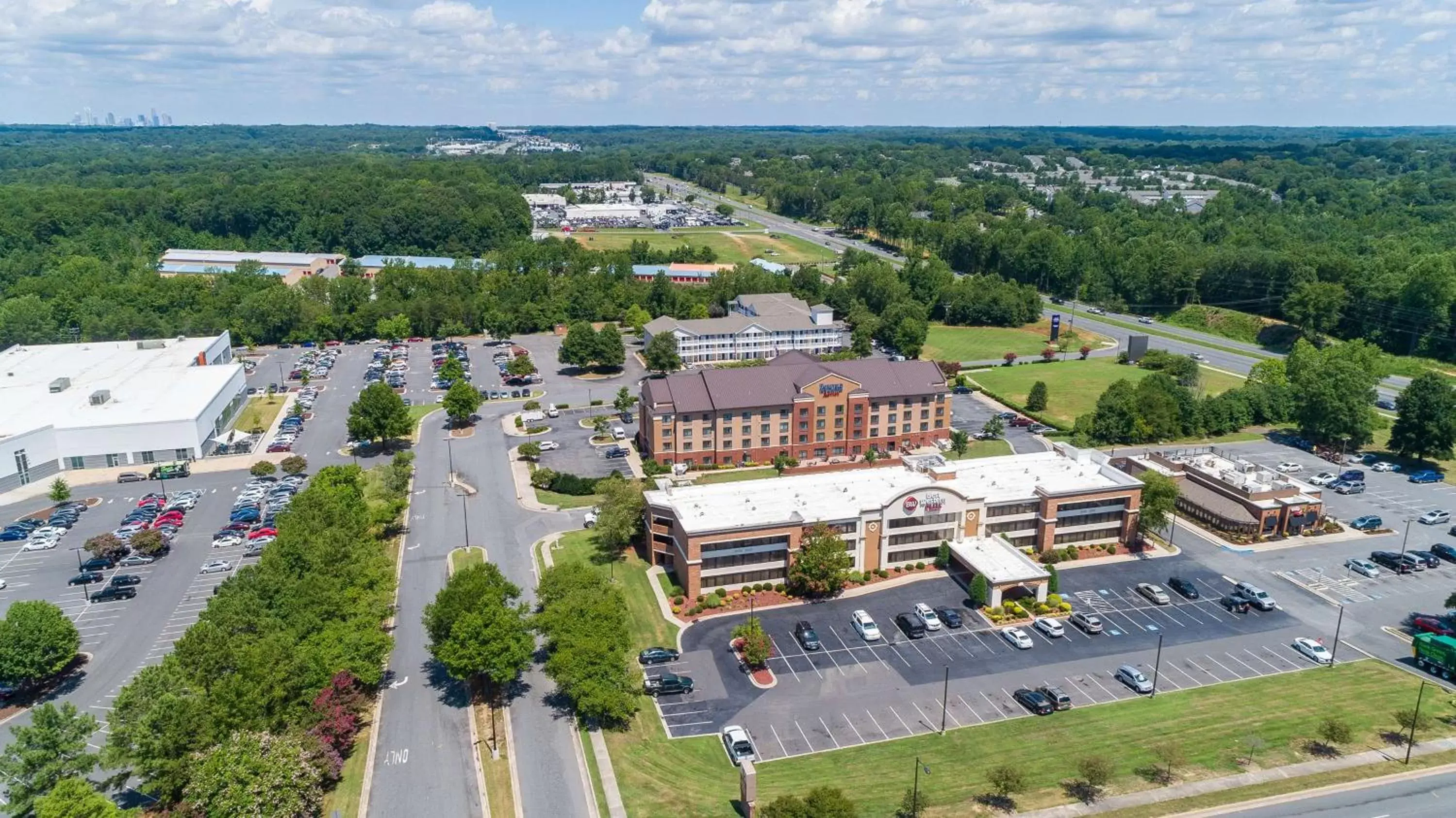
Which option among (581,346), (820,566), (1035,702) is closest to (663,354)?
(581,346)

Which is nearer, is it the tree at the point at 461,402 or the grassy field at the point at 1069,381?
the tree at the point at 461,402

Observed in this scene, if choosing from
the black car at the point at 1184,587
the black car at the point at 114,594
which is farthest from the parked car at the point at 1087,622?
the black car at the point at 114,594

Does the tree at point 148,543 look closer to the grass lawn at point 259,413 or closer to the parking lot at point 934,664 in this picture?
the grass lawn at point 259,413

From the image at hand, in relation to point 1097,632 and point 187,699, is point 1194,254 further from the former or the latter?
point 187,699

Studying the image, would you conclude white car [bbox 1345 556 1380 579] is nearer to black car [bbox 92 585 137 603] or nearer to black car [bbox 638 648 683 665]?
black car [bbox 638 648 683 665]

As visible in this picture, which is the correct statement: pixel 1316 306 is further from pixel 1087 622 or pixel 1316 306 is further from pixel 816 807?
pixel 816 807

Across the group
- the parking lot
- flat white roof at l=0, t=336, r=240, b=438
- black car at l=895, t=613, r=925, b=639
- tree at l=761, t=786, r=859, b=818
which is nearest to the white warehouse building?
flat white roof at l=0, t=336, r=240, b=438

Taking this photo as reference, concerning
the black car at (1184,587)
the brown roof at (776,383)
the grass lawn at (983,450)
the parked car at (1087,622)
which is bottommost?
the parked car at (1087,622)
